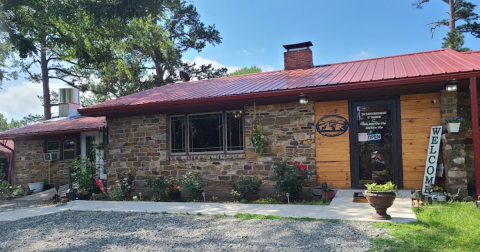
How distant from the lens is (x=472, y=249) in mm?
3902

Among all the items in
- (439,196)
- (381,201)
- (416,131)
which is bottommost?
(439,196)

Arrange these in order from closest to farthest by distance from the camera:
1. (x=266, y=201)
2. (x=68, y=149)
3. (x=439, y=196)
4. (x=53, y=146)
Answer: (x=439, y=196), (x=266, y=201), (x=68, y=149), (x=53, y=146)

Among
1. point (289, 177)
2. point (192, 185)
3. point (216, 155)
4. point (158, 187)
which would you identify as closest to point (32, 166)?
point (158, 187)

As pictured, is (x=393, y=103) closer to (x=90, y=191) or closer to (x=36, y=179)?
(x=90, y=191)

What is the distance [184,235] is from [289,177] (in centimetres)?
311

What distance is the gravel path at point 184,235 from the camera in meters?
4.45

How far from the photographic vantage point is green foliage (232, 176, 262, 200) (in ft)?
26.6

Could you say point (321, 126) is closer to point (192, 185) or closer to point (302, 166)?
point (302, 166)

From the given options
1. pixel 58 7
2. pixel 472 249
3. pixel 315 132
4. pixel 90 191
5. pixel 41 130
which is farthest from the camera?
pixel 41 130

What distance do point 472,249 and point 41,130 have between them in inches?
573

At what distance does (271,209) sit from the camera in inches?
266

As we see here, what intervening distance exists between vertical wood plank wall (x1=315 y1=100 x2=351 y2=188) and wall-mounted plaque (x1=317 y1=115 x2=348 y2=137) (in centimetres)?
7

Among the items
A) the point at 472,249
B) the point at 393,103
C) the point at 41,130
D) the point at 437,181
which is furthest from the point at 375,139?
the point at 41,130

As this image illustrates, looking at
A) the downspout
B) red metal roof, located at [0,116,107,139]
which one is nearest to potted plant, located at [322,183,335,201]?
the downspout
